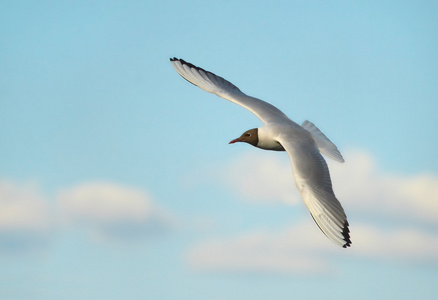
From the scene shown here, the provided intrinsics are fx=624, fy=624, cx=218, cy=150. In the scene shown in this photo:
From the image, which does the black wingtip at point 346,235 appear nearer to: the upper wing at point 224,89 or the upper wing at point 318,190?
the upper wing at point 318,190

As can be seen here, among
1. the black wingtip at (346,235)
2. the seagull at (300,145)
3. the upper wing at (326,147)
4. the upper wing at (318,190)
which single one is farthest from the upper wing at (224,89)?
the black wingtip at (346,235)

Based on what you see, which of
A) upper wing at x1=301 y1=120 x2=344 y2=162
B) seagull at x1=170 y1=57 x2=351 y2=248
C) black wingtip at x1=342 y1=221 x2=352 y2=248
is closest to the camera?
black wingtip at x1=342 y1=221 x2=352 y2=248

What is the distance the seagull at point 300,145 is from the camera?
40.4 ft

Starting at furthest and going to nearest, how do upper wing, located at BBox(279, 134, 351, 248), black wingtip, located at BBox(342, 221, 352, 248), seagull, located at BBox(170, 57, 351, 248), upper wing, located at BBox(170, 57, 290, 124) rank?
upper wing, located at BBox(170, 57, 290, 124) → seagull, located at BBox(170, 57, 351, 248) → upper wing, located at BBox(279, 134, 351, 248) → black wingtip, located at BBox(342, 221, 352, 248)

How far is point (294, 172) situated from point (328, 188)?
2.60ft

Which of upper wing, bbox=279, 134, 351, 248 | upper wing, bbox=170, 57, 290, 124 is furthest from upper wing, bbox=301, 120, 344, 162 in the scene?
upper wing, bbox=170, 57, 290, 124

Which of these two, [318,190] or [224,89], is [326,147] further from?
[224,89]

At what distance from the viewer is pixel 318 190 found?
503 inches

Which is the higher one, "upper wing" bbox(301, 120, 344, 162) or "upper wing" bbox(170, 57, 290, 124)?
"upper wing" bbox(170, 57, 290, 124)

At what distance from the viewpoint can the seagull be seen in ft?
40.4

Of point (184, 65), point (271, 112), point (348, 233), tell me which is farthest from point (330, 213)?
point (184, 65)

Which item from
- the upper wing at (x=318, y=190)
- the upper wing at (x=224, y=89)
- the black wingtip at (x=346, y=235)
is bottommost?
the black wingtip at (x=346, y=235)

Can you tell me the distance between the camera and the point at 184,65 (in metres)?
18.7

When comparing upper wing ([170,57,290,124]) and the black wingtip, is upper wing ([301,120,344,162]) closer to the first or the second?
upper wing ([170,57,290,124])
